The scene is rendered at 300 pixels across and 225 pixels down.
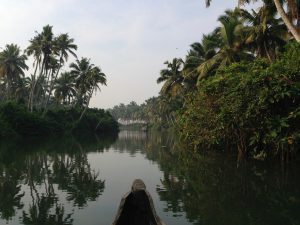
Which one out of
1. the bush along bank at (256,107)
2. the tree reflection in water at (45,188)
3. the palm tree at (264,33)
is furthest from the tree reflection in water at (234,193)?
the palm tree at (264,33)

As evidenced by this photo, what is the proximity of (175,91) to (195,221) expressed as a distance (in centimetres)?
3709

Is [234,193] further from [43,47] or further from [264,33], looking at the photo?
[43,47]

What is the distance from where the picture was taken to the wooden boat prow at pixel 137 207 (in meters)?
7.78

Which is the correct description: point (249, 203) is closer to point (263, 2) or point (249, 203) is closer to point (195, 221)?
point (195, 221)

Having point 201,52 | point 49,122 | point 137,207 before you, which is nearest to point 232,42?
point 201,52

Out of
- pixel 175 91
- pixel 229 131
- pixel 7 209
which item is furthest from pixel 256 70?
pixel 175 91

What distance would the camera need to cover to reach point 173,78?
4606cm

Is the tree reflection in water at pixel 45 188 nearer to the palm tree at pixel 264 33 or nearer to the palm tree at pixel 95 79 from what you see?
the palm tree at pixel 264 33

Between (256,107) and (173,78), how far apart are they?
2954cm

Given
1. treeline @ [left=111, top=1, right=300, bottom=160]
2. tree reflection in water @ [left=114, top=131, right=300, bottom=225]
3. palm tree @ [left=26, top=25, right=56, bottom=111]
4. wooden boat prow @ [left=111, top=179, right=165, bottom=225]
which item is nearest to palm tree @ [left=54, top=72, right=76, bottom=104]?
palm tree @ [left=26, top=25, right=56, bottom=111]

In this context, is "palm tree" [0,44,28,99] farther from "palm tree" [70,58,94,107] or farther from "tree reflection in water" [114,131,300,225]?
"tree reflection in water" [114,131,300,225]

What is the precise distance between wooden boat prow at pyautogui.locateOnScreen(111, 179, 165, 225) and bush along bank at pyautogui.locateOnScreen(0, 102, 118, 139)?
33.4 m

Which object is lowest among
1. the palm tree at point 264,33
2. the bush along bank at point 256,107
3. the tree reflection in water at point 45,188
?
the tree reflection in water at point 45,188

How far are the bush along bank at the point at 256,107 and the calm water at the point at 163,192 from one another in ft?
5.28
